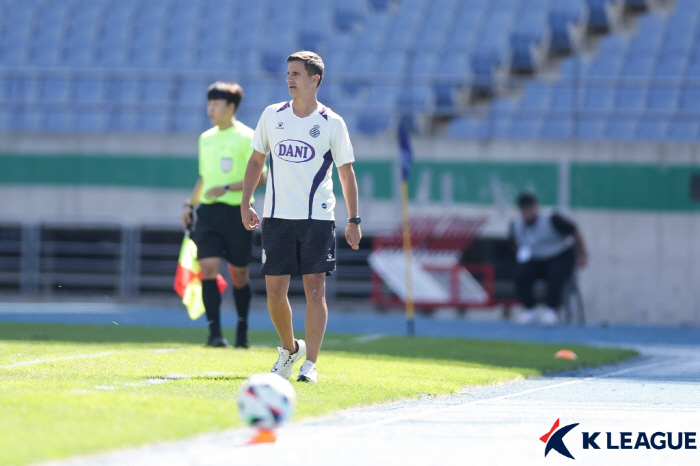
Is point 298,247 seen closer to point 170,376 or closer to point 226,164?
point 170,376

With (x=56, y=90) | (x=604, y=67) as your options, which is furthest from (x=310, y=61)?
(x=56, y=90)

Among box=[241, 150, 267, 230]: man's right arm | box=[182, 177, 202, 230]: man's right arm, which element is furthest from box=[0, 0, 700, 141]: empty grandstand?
box=[241, 150, 267, 230]: man's right arm

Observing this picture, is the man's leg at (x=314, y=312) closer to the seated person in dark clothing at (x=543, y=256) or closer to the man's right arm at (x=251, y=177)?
the man's right arm at (x=251, y=177)

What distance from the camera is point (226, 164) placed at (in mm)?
9836

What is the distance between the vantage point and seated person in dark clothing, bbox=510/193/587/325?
16453 millimetres

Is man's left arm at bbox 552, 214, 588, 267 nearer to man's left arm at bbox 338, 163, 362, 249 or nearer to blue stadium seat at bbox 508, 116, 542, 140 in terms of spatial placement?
blue stadium seat at bbox 508, 116, 542, 140

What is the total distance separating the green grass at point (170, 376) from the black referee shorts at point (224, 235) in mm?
774

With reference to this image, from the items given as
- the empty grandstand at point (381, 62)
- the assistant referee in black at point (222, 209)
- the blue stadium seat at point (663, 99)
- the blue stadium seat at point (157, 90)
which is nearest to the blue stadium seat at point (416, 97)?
the empty grandstand at point (381, 62)

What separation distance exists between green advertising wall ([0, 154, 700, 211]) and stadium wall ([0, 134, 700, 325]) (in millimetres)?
16

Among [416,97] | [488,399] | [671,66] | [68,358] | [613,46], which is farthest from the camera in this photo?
[613,46]

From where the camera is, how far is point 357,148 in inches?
762

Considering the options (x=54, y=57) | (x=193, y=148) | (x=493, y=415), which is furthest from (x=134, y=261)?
(x=493, y=415)

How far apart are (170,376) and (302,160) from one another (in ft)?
5.10

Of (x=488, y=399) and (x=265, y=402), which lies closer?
(x=265, y=402)
